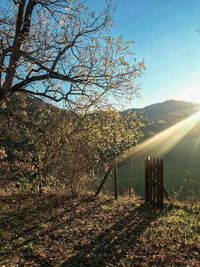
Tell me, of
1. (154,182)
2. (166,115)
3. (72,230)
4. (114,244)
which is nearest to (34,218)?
(72,230)

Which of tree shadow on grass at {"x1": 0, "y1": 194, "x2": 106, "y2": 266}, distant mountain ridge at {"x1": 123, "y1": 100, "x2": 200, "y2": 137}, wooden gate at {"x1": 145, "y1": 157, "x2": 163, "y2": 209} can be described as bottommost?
tree shadow on grass at {"x1": 0, "y1": 194, "x2": 106, "y2": 266}

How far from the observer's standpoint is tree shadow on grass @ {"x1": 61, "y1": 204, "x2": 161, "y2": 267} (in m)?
7.82

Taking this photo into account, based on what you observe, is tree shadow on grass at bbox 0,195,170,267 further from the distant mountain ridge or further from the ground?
the distant mountain ridge

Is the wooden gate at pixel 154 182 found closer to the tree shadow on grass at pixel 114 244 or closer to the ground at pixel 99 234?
the ground at pixel 99 234

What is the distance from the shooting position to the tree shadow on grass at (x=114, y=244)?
7.82m

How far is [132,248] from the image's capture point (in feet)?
27.9

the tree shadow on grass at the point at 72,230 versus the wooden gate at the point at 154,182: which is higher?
the wooden gate at the point at 154,182

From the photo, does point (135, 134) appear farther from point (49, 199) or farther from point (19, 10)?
point (19, 10)

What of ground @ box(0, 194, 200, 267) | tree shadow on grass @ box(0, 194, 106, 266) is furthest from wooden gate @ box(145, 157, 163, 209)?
tree shadow on grass @ box(0, 194, 106, 266)

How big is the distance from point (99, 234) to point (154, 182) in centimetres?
427

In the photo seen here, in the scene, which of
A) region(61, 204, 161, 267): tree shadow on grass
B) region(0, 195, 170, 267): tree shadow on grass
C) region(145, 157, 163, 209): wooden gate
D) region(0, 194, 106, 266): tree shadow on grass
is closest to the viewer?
region(61, 204, 161, 267): tree shadow on grass

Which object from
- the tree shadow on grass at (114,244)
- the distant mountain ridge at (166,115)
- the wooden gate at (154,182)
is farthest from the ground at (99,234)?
the distant mountain ridge at (166,115)

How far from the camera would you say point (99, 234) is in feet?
32.3

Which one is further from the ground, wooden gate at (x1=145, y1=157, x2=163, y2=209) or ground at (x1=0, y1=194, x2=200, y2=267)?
wooden gate at (x1=145, y1=157, x2=163, y2=209)
